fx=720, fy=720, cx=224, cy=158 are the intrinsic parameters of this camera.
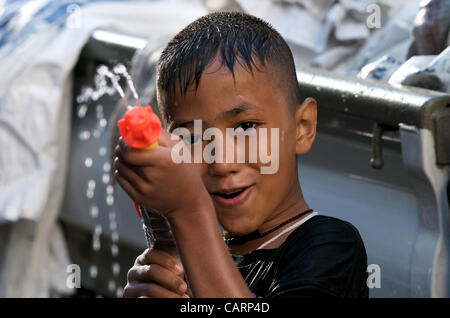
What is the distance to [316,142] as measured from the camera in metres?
2.06

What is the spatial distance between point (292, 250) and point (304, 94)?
775mm

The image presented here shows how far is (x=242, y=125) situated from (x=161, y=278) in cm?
31

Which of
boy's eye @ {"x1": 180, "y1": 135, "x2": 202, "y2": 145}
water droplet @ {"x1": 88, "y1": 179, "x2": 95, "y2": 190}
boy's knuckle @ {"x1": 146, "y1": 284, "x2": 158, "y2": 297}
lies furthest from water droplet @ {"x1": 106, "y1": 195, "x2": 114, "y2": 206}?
boy's knuckle @ {"x1": 146, "y1": 284, "x2": 158, "y2": 297}

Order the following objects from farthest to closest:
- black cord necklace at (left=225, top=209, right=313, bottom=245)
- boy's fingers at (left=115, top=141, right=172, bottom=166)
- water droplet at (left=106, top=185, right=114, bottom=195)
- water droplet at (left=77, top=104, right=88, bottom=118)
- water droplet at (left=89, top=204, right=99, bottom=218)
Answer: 1. water droplet at (left=77, top=104, right=88, bottom=118)
2. water droplet at (left=89, top=204, right=99, bottom=218)
3. water droplet at (left=106, top=185, right=114, bottom=195)
4. black cord necklace at (left=225, top=209, right=313, bottom=245)
5. boy's fingers at (left=115, top=141, right=172, bottom=166)

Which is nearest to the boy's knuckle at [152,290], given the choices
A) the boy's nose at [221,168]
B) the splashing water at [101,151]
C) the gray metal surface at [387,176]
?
the boy's nose at [221,168]

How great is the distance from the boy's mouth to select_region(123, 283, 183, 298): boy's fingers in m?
0.20

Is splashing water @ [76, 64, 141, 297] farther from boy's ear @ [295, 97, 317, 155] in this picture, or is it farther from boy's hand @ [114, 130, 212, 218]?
boy's hand @ [114, 130, 212, 218]

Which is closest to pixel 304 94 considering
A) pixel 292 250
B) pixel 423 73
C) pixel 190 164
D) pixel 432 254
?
pixel 423 73

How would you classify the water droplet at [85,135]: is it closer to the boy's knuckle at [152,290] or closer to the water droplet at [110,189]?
the water droplet at [110,189]

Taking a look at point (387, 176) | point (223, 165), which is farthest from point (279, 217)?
point (387, 176)

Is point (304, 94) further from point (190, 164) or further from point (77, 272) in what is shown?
point (77, 272)

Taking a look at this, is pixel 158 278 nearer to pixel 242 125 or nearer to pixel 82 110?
pixel 242 125

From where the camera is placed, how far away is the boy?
39.4 inches

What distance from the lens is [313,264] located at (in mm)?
1146
